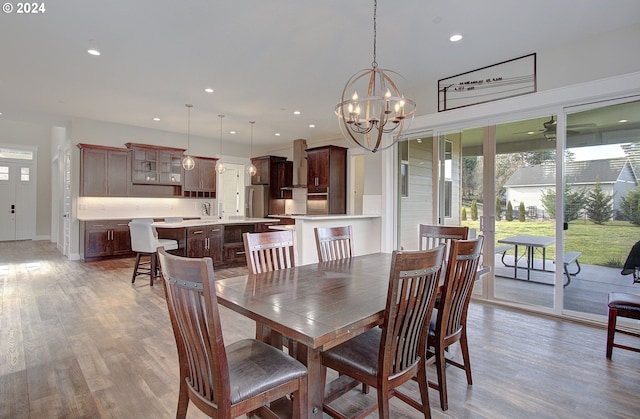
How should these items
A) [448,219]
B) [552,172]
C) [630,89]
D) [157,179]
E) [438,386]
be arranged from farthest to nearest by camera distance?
[157,179] < [448,219] < [552,172] < [630,89] < [438,386]

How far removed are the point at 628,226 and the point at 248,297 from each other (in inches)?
149

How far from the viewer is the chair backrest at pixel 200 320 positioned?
115 centimetres

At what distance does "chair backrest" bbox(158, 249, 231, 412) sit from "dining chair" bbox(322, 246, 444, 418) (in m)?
0.62

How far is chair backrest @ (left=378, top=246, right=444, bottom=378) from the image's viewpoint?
141 cm

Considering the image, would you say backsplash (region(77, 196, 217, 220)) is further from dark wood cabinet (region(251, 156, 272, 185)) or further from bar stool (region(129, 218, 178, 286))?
bar stool (region(129, 218, 178, 286))

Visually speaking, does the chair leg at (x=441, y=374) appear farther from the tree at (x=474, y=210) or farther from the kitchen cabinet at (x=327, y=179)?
the kitchen cabinet at (x=327, y=179)

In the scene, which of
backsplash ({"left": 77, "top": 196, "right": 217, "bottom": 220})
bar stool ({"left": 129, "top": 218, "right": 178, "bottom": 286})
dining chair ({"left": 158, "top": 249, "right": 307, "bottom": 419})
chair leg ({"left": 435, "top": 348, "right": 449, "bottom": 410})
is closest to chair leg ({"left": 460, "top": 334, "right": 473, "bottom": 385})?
chair leg ({"left": 435, "top": 348, "right": 449, "bottom": 410})

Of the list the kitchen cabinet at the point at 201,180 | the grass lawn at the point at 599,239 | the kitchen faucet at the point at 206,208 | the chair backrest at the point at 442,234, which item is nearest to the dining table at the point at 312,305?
the chair backrest at the point at 442,234

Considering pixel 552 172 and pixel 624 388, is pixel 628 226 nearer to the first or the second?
pixel 552 172

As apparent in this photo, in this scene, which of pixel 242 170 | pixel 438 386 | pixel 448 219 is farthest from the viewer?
pixel 242 170

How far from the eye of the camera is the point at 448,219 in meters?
4.39

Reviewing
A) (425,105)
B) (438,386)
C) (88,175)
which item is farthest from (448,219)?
(88,175)

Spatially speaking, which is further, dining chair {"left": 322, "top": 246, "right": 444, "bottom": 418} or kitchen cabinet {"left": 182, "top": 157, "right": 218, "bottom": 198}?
kitchen cabinet {"left": 182, "top": 157, "right": 218, "bottom": 198}

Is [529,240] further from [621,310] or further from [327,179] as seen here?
[327,179]
